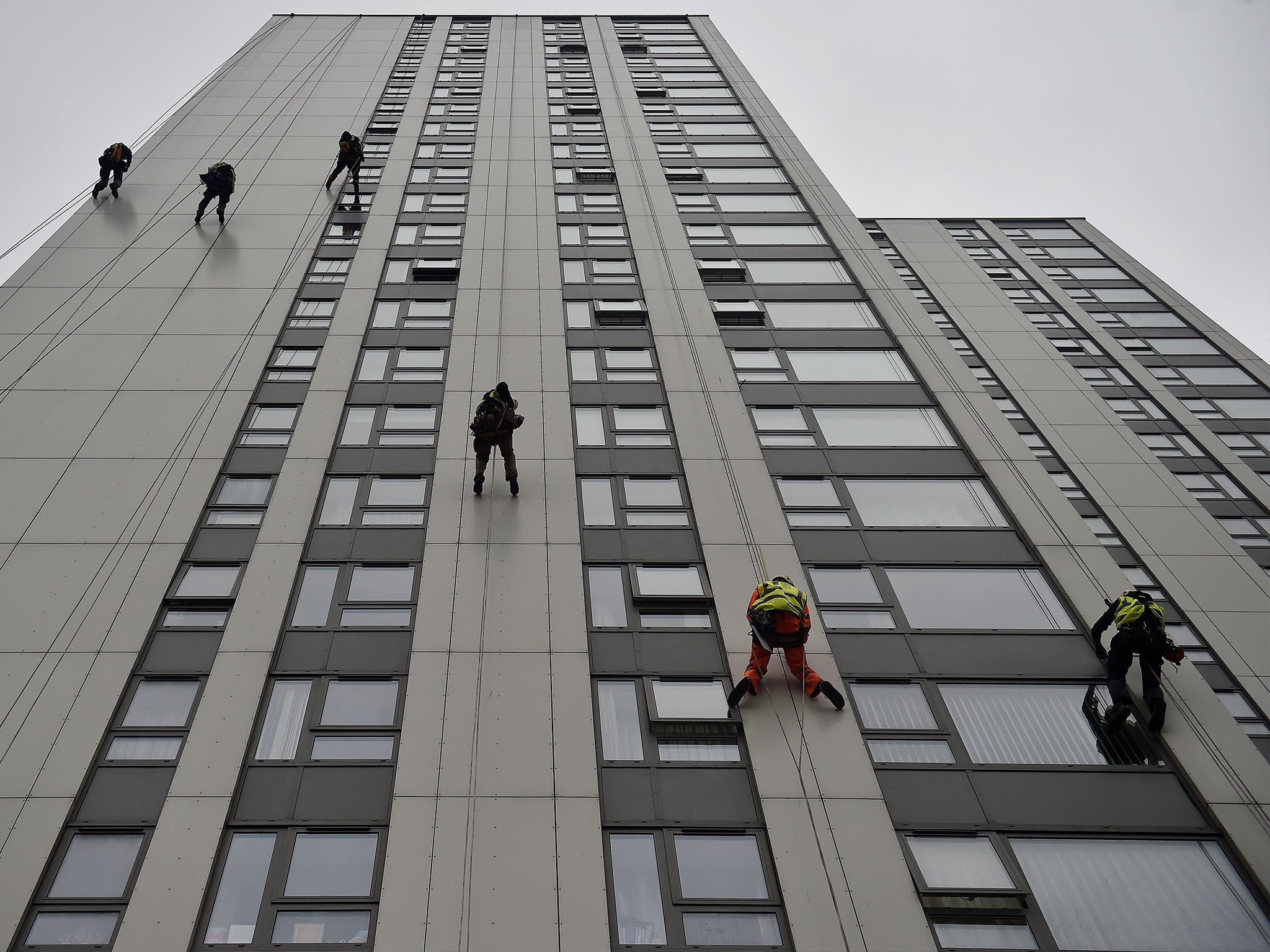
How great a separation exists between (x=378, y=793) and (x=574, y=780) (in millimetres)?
2282

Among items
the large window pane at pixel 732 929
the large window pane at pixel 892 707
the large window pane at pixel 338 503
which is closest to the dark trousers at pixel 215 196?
the large window pane at pixel 338 503

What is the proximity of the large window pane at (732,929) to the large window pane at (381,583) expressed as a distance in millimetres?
5934

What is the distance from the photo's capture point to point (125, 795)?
9438 mm

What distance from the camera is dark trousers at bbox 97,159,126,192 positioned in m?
22.3

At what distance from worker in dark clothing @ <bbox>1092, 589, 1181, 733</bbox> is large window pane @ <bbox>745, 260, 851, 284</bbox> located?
447 inches

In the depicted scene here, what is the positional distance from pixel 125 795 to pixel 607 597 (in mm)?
6335

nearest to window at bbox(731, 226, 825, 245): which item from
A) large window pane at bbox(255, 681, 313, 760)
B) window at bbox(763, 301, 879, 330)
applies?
window at bbox(763, 301, 879, 330)

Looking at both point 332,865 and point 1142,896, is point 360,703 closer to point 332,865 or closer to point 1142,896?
point 332,865

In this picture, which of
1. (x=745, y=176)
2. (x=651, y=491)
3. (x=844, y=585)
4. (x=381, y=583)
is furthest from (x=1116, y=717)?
(x=745, y=176)

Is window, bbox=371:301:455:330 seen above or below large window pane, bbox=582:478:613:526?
above

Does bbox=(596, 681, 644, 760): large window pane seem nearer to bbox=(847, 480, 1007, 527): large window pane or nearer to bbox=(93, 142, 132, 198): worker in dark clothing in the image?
bbox=(847, 480, 1007, 527): large window pane

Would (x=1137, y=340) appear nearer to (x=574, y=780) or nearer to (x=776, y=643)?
(x=776, y=643)

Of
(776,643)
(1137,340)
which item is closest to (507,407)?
(776,643)

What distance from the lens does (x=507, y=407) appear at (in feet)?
41.3
